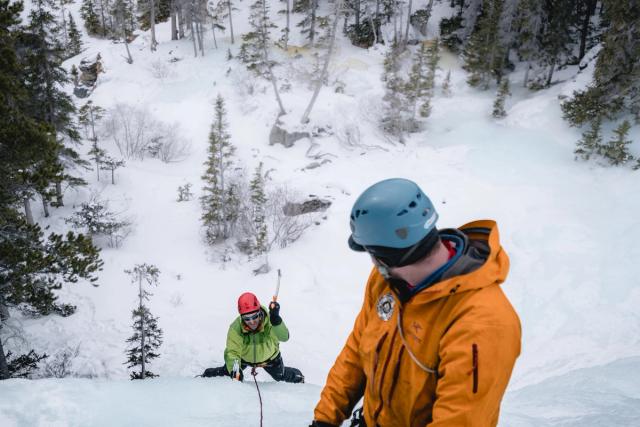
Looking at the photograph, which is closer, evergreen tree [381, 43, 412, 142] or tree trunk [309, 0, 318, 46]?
evergreen tree [381, 43, 412, 142]

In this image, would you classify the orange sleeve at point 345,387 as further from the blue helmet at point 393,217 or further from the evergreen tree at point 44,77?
the evergreen tree at point 44,77

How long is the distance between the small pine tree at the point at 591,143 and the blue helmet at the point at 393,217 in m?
17.2

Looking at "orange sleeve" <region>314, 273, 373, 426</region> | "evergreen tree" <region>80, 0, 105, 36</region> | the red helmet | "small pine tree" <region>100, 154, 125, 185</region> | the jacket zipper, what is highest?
"evergreen tree" <region>80, 0, 105, 36</region>

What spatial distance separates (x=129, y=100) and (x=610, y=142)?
2707 centimetres

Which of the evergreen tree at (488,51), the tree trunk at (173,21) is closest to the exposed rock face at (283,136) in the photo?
the evergreen tree at (488,51)

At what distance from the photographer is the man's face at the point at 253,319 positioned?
5.25 m

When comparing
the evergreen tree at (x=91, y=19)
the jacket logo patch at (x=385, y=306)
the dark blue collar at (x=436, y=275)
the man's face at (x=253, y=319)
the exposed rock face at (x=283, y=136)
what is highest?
the evergreen tree at (x=91, y=19)

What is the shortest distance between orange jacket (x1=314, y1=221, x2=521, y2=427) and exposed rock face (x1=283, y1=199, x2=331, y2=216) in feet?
47.0

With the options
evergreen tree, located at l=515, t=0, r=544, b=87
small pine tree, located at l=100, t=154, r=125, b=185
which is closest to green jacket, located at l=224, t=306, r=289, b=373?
small pine tree, located at l=100, t=154, r=125, b=185

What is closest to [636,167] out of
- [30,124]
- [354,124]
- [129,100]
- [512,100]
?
[512,100]

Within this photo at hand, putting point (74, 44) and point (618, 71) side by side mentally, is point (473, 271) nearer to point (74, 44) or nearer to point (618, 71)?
point (618, 71)

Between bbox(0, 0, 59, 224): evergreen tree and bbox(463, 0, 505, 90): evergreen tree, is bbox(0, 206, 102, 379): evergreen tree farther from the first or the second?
bbox(463, 0, 505, 90): evergreen tree

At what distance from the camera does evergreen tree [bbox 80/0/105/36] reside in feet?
118

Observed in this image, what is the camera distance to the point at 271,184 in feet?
60.8
